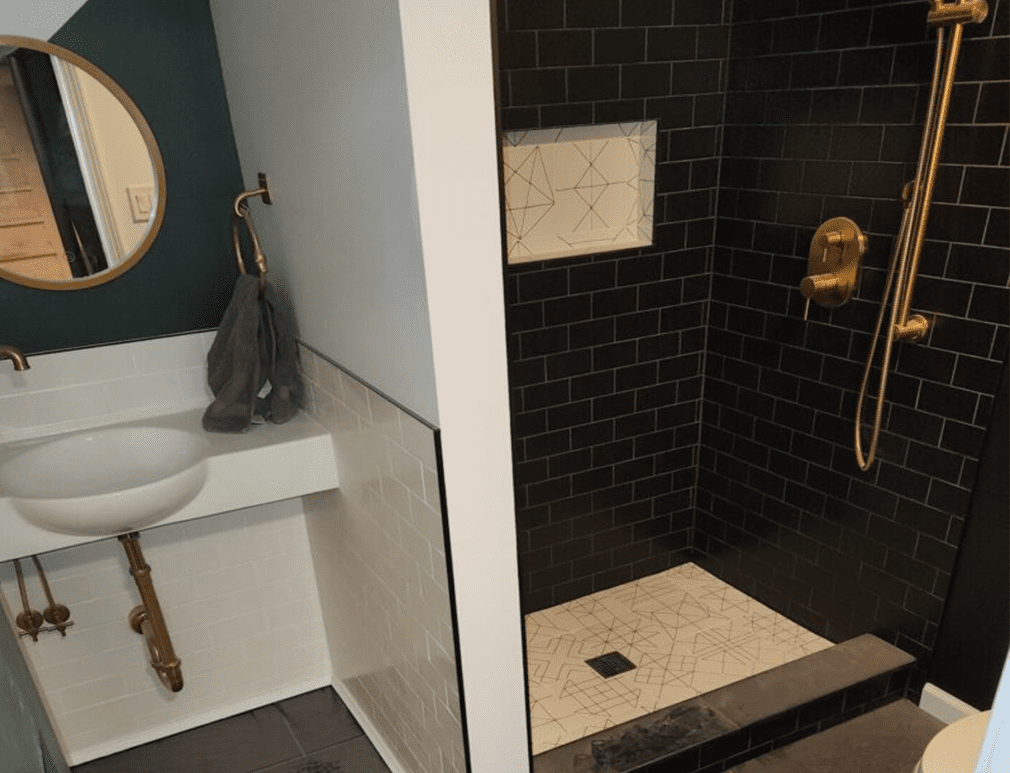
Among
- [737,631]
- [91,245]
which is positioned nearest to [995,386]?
[737,631]

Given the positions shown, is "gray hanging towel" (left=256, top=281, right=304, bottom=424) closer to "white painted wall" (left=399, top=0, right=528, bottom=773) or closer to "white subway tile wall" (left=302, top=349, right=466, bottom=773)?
"white subway tile wall" (left=302, top=349, right=466, bottom=773)

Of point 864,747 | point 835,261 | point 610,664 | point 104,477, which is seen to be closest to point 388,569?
point 104,477

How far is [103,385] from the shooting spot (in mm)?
2227

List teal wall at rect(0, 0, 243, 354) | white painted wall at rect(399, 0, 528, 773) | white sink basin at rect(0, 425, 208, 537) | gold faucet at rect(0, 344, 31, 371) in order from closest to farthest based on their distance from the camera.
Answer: white painted wall at rect(399, 0, 528, 773), white sink basin at rect(0, 425, 208, 537), gold faucet at rect(0, 344, 31, 371), teal wall at rect(0, 0, 243, 354)

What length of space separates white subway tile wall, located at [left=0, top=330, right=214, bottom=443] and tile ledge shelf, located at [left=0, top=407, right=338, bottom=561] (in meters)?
0.10

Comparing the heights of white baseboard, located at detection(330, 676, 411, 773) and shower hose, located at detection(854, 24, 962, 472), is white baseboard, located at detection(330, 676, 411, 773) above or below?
below

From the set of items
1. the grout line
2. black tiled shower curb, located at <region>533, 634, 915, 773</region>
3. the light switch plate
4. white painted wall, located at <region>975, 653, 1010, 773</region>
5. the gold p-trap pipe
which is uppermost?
the light switch plate

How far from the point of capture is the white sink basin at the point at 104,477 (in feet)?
5.92

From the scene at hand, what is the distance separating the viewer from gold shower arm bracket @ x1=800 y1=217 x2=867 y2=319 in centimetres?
234

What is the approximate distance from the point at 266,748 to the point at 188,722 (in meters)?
0.30

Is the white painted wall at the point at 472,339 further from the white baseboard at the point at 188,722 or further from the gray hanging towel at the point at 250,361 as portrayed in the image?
the white baseboard at the point at 188,722

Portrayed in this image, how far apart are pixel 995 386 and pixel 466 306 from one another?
1.48 meters

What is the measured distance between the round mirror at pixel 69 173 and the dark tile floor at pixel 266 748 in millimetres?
1403

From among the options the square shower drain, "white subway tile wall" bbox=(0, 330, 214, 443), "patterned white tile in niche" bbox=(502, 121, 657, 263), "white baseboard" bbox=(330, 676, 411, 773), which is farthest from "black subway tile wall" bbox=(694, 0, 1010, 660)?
"white subway tile wall" bbox=(0, 330, 214, 443)
